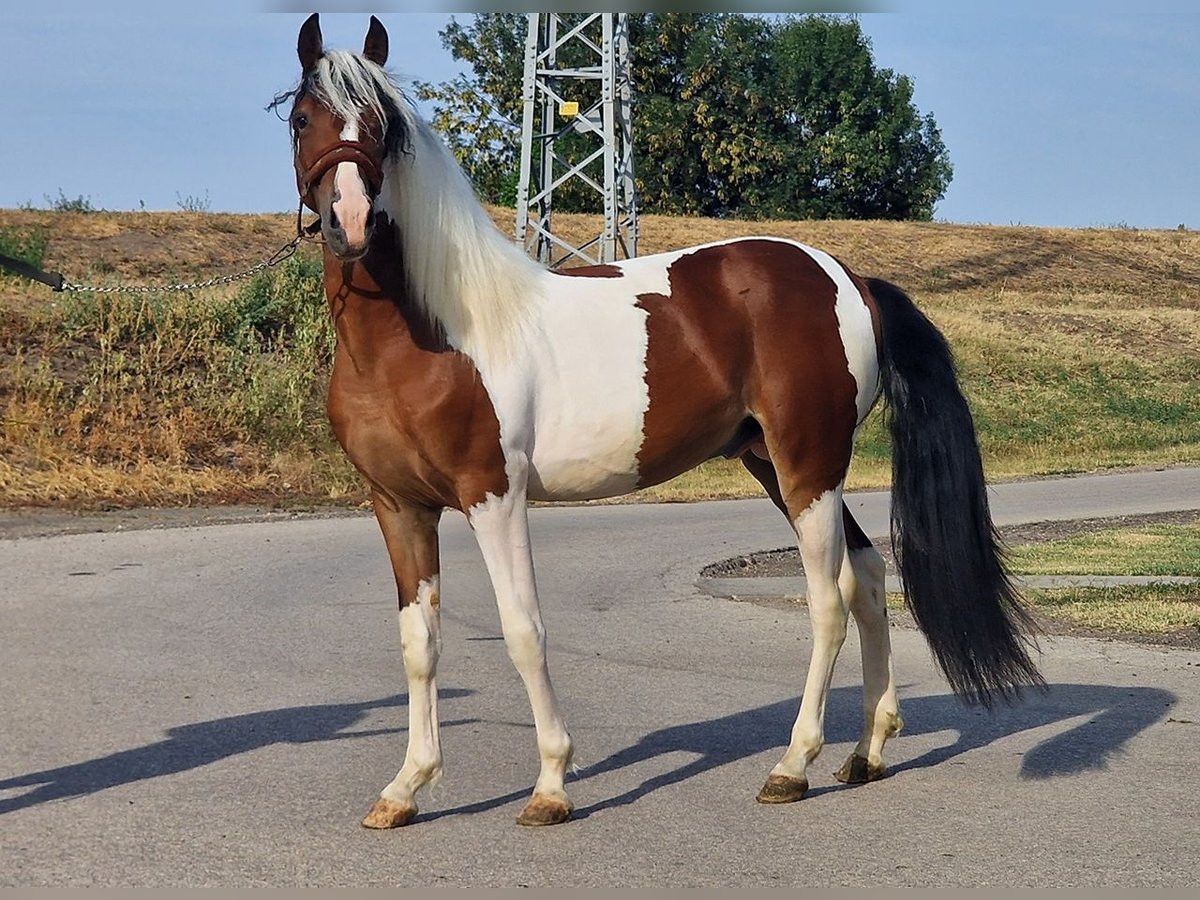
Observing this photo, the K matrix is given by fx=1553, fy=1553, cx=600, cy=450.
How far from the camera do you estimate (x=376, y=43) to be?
212 inches

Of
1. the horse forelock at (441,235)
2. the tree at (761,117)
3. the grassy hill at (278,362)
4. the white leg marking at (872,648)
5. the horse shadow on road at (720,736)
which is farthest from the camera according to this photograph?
the tree at (761,117)

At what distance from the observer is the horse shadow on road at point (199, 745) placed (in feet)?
19.1

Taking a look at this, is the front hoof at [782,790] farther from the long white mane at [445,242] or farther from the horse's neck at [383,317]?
the horse's neck at [383,317]

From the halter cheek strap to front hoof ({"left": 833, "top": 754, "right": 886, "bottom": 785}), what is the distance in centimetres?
284

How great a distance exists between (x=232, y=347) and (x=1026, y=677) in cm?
1685

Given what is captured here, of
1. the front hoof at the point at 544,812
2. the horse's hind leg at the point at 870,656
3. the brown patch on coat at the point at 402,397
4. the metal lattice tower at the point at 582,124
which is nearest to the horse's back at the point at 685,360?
the brown patch on coat at the point at 402,397

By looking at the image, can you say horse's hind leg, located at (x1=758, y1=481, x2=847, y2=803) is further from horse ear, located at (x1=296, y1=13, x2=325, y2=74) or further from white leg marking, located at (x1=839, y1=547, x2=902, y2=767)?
horse ear, located at (x1=296, y1=13, x2=325, y2=74)

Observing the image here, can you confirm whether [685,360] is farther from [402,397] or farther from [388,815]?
[388,815]

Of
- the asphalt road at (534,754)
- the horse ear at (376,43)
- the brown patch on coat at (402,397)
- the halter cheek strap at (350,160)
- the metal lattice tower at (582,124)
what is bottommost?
the asphalt road at (534,754)

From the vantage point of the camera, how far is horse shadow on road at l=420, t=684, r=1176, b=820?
19.9 feet

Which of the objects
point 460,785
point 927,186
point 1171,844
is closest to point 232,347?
point 460,785

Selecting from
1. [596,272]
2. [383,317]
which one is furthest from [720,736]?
[383,317]

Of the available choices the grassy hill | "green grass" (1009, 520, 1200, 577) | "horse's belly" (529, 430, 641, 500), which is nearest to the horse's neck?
"horse's belly" (529, 430, 641, 500)

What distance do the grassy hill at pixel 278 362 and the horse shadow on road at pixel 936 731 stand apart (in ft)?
33.8
